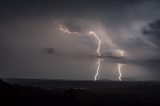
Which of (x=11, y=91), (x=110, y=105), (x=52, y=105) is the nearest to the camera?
(x=52, y=105)

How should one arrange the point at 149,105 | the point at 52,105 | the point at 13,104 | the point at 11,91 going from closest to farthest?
the point at 13,104, the point at 52,105, the point at 11,91, the point at 149,105

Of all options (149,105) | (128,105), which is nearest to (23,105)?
(128,105)

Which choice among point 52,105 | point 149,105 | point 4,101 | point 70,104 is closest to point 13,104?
point 4,101

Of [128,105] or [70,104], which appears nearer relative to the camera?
[70,104]

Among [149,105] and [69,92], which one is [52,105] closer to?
[69,92]

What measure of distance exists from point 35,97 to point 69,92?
21.2 meters

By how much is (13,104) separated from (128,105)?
5003 cm

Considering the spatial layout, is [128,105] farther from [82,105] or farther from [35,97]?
[35,97]

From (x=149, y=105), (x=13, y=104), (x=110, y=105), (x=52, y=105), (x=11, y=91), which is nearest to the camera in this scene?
(x=13, y=104)

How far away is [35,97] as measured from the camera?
392ft

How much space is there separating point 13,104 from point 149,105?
58537mm

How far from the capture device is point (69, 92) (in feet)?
453

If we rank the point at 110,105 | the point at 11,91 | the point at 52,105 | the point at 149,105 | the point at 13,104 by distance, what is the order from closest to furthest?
the point at 13,104 → the point at 52,105 → the point at 11,91 → the point at 110,105 → the point at 149,105

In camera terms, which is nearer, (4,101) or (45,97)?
(4,101)
